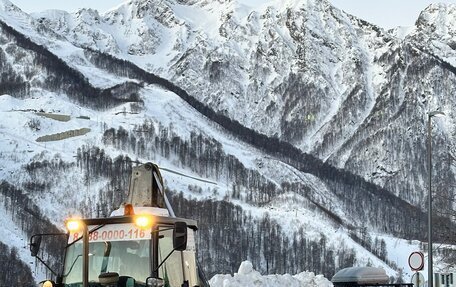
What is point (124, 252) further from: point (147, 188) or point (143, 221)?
point (147, 188)

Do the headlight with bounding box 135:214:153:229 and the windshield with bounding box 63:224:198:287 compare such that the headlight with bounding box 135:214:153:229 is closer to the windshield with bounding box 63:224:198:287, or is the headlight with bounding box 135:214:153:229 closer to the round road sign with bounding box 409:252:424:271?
the windshield with bounding box 63:224:198:287

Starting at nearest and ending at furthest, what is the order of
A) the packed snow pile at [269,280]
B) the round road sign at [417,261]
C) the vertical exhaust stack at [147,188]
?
the vertical exhaust stack at [147,188], the round road sign at [417,261], the packed snow pile at [269,280]

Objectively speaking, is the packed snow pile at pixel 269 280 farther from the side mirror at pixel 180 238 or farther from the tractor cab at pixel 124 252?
the side mirror at pixel 180 238

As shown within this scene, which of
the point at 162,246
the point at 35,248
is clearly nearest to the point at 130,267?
the point at 162,246

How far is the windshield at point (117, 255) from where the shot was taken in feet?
41.7

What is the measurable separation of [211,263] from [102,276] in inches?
6863

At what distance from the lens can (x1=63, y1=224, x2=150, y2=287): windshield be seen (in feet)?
41.7

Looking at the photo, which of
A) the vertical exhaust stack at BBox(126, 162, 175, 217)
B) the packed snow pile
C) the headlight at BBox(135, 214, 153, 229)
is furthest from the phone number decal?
the packed snow pile

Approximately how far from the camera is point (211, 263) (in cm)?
18475

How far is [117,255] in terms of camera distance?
12953 mm

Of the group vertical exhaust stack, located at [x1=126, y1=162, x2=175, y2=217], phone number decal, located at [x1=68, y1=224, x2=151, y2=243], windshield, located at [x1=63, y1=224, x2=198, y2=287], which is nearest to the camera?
windshield, located at [x1=63, y1=224, x2=198, y2=287]

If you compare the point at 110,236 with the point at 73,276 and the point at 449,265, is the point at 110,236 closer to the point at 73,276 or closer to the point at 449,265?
the point at 73,276

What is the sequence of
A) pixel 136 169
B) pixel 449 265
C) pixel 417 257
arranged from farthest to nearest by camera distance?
pixel 449 265 → pixel 417 257 → pixel 136 169

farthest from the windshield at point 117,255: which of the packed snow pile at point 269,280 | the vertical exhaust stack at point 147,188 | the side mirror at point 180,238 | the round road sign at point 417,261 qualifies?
the packed snow pile at point 269,280
